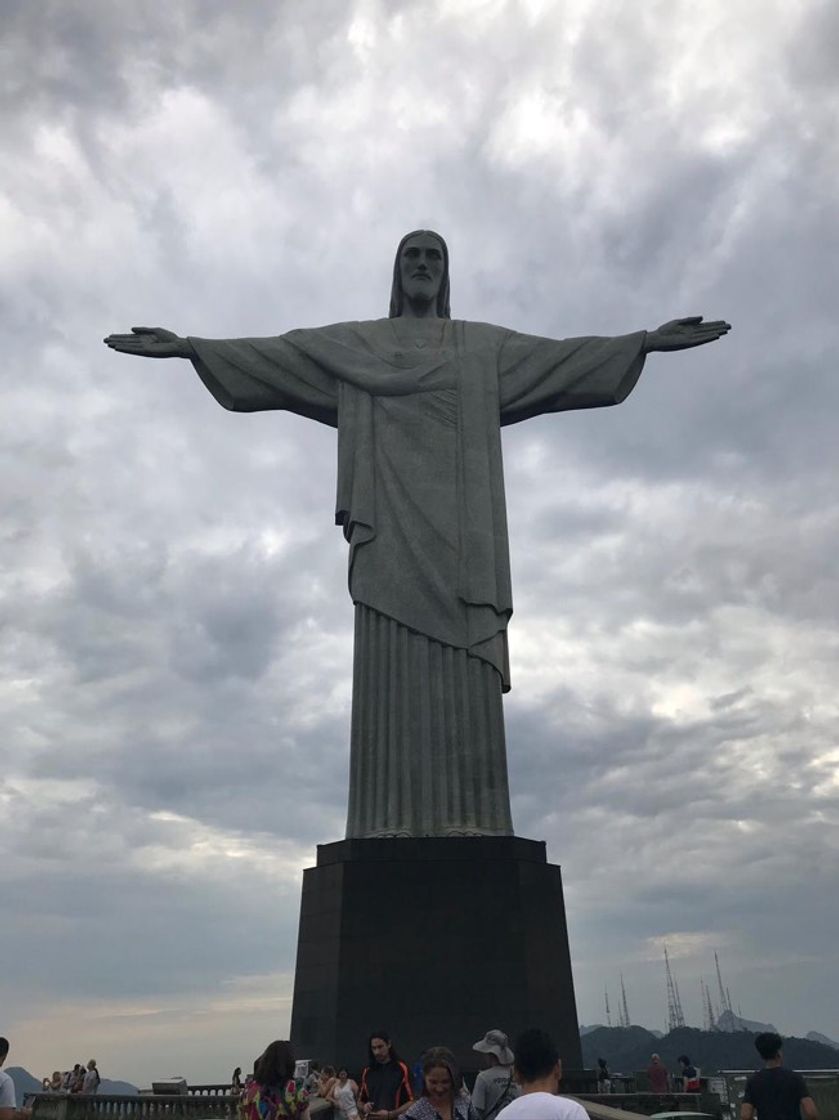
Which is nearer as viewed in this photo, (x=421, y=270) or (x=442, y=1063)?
(x=442, y=1063)

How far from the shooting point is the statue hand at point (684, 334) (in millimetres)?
13867

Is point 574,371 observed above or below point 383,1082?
above

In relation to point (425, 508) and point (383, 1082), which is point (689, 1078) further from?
point (383, 1082)

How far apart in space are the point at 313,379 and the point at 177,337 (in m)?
1.87

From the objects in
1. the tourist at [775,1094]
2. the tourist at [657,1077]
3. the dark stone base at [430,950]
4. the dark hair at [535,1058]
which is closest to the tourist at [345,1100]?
the dark stone base at [430,950]

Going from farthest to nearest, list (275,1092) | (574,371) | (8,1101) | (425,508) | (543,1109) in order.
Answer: (574,371) → (425,508) → (8,1101) → (275,1092) → (543,1109)

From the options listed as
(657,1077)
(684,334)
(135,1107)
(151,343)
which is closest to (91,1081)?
(135,1107)

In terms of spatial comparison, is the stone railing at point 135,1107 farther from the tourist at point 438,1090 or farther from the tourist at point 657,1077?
the tourist at point 438,1090

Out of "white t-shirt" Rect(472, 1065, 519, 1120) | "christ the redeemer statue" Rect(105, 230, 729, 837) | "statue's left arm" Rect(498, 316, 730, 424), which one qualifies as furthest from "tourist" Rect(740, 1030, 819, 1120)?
"statue's left arm" Rect(498, 316, 730, 424)

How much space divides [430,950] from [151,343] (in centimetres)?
822

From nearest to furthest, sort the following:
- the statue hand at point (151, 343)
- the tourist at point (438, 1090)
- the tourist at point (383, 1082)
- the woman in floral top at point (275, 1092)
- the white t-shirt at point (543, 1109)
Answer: the white t-shirt at point (543, 1109)
the tourist at point (438, 1090)
the woman in floral top at point (275, 1092)
the tourist at point (383, 1082)
the statue hand at point (151, 343)

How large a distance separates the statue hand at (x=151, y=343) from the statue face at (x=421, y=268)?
3084mm

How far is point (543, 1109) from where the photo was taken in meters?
3.44

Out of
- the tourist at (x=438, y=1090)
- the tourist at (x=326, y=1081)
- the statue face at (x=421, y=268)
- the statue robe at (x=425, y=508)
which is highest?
the statue face at (x=421, y=268)
